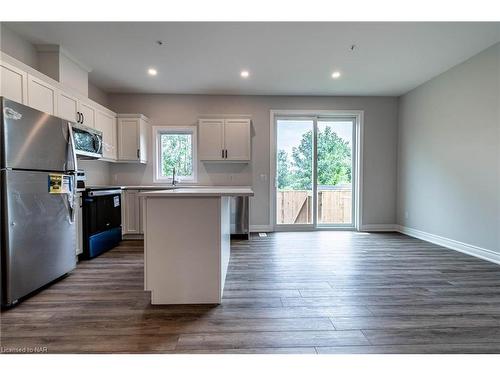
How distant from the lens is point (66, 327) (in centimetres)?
174

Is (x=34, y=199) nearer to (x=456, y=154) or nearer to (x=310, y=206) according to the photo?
(x=310, y=206)

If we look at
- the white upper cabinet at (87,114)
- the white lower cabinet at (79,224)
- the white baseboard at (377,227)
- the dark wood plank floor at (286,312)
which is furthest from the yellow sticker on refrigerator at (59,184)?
the white baseboard at (377,227)

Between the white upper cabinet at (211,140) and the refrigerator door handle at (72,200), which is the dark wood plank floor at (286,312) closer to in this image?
the refrigerator door handle at (72,200)

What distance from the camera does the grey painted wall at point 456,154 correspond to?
3.12m

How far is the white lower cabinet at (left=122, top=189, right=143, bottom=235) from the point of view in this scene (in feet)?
14.0

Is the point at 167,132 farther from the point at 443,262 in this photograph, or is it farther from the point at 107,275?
the point at 443,262

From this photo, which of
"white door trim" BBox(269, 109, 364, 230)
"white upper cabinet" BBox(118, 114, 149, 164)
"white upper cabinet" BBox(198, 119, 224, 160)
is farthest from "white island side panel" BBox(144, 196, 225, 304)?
"white door trim" BBox(269, 109, 364, 230)

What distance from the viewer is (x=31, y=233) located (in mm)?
2152

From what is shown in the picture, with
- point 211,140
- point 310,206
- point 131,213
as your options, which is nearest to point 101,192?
point 131,213

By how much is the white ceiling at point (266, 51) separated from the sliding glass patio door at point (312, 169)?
856 millimetres

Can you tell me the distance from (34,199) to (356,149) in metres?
5.11

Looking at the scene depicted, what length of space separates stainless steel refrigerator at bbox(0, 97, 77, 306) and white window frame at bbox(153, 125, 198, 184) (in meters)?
2.22
